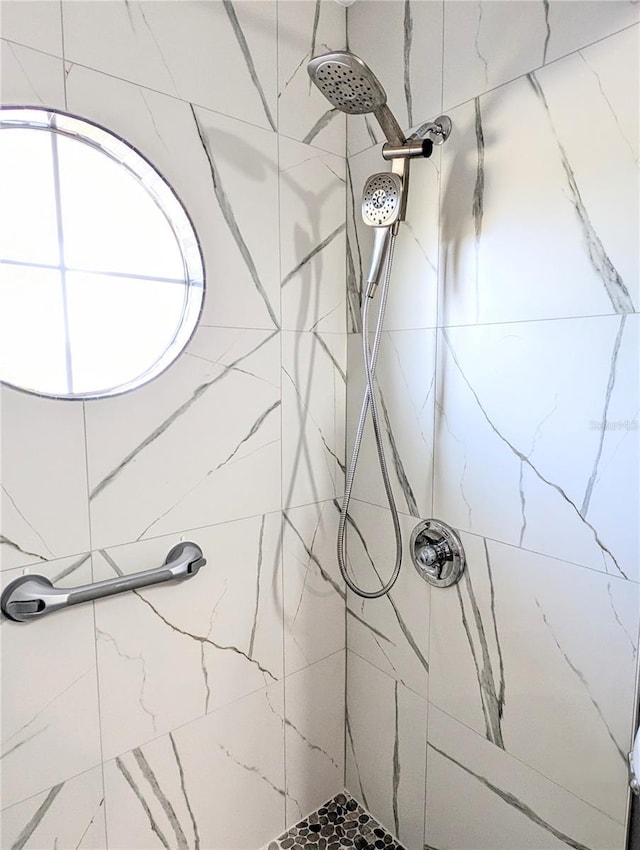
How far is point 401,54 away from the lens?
4.11 feet

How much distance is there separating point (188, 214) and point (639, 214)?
907 millimetres

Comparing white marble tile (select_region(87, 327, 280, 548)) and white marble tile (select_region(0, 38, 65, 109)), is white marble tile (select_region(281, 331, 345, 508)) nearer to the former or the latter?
white marble tile (select_region(87, 327, 280, 548))

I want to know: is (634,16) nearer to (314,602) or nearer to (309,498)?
(309,498)

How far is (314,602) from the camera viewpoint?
149cm

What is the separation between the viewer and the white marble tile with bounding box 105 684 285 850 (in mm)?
1175

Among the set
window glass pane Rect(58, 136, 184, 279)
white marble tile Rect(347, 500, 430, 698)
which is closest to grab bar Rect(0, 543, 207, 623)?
white marble tile Rect(347, 500, 430, 698)

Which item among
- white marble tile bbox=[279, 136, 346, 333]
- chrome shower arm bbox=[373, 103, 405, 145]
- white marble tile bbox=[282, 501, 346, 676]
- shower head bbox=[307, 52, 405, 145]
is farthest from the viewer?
white marble tile bbox=[282, 501, 346, 676]

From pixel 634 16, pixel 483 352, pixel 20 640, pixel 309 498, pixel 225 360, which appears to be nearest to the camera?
pixel 634 16

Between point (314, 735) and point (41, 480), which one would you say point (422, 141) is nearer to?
point (41, 480)

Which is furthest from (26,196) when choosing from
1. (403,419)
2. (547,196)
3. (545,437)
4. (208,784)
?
(208,784)

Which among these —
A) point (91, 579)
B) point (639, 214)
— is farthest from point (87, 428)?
Result: point (639, 214)

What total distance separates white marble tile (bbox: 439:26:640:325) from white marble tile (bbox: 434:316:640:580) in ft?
0.20

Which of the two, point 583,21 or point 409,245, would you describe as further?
point 409,245

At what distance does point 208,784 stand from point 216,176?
1523 mm
